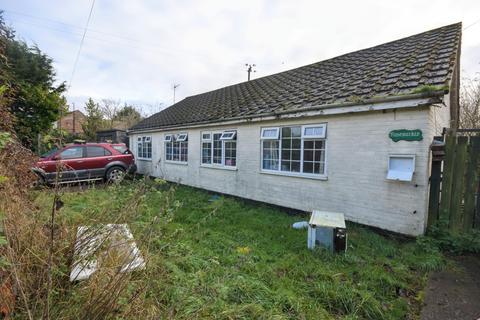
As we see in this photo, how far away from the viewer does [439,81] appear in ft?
15.9

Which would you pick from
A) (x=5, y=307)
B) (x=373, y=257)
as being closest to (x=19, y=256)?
(x=5, y=307)

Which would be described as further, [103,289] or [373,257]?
[373,257]

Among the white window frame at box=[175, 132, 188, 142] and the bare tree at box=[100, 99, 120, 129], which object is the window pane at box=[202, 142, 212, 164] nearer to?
the white window frame at box=[175, 132, 188, 142]

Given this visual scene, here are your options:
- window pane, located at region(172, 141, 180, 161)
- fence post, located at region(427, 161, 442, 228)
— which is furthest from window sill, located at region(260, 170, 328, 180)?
window pane, located at region(172, 141, 180, 161)

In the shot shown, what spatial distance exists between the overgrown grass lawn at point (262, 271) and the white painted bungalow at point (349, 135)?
79 centimetres

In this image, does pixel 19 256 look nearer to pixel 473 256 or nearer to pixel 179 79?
pixel 473 256

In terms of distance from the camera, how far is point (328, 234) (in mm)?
4402

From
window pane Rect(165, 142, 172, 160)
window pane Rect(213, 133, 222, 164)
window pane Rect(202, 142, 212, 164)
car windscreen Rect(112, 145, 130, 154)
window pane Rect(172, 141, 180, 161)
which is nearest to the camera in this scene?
window pane Rect(213, 133, 222, 164)

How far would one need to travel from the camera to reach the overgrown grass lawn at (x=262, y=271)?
2684mm

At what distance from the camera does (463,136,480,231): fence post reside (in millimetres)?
4711

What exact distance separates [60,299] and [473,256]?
233 inches

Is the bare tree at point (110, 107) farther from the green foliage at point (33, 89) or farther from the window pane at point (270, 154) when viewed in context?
the window pane at point (270, 154)

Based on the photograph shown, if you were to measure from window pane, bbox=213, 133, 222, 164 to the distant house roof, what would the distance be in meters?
0.66

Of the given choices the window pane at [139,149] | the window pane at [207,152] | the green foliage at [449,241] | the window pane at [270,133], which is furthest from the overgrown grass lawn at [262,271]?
the window pane at [139,149]
